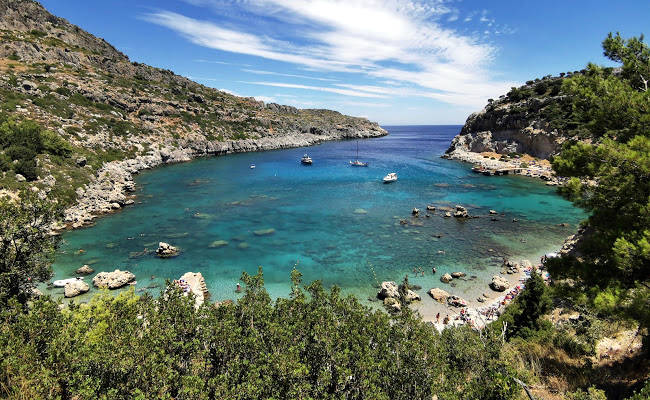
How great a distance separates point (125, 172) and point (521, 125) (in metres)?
99.5

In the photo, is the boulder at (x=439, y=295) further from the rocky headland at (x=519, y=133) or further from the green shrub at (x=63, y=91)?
the green shrub at (x=63, y=91)

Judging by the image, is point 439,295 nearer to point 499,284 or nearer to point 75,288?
point 499,284

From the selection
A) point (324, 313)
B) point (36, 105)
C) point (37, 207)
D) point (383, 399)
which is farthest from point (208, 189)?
point (383, 399)

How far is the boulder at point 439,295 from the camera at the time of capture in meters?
26.5

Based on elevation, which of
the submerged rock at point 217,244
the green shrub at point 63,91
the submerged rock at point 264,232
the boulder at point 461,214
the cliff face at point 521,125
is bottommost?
the submerged rock at point 217,244

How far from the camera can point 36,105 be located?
66.1 m

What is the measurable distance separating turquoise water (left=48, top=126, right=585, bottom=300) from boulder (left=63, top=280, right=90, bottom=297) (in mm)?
795

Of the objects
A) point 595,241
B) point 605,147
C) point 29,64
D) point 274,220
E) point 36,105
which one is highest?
point 29,64

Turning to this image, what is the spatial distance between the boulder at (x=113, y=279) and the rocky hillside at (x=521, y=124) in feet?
264

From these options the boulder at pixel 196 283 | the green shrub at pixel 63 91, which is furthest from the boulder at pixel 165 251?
the green shrub at pixel 63 91

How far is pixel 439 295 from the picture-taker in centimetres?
2678

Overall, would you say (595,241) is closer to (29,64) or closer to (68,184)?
(68,184)

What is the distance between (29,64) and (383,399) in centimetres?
11880

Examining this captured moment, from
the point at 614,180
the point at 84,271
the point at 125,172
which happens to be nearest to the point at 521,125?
the point at 614,180
